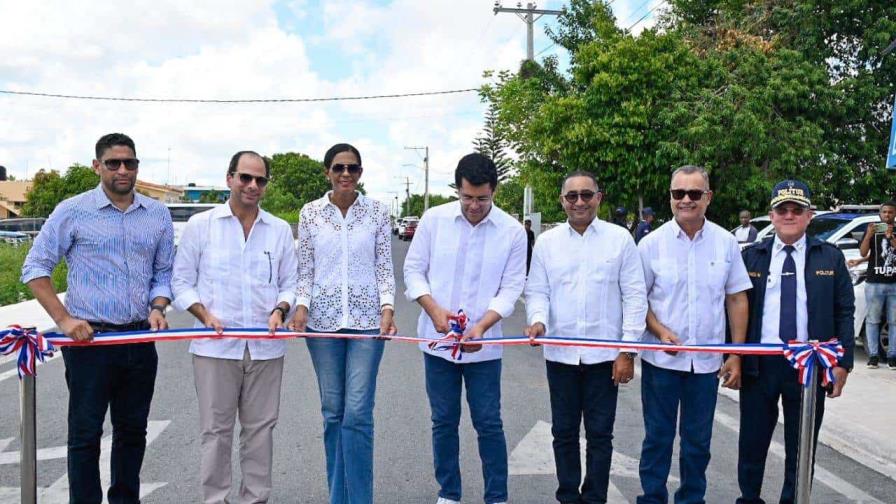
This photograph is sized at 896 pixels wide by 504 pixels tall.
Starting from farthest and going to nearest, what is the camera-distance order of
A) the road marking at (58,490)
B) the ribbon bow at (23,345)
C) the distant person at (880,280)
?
the distant person at (880,280) < the road marking at (58,490) < the ribbon bow at (23,345)

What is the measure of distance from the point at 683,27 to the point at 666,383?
19933 mm

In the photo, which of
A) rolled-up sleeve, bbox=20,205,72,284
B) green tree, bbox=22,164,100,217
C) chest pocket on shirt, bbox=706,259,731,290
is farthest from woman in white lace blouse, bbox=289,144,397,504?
green tree, bbox=22,164,100,217

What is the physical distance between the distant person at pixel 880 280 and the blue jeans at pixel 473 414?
20.8 feet

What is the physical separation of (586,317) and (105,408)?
8.23 feet

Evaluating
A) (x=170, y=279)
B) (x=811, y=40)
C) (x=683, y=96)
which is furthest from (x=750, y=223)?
(x=170, y=279)

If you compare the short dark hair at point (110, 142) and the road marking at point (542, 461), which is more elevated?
the short dark hair at point (110, 142)

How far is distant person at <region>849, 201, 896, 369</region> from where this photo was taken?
28.8ft

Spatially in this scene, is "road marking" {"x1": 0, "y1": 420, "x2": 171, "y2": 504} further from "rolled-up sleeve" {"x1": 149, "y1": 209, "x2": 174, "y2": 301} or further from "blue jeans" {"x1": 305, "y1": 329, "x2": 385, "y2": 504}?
"blue jeans" {"x1": 305, "y1": 329, "x2": 385, "y2": 504}

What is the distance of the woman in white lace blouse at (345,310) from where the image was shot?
13.6 ft

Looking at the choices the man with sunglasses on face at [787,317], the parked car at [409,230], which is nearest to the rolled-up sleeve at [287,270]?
the man with sunglasses on face at [787,317]

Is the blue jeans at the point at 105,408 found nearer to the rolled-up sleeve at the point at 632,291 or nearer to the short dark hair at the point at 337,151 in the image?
the short dark hair at the point at 337,151

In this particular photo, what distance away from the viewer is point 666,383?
166 inches

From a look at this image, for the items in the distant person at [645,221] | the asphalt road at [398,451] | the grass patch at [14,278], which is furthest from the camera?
the distant person at [645,221]

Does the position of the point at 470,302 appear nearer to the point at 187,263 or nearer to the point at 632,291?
the point at 632,291
